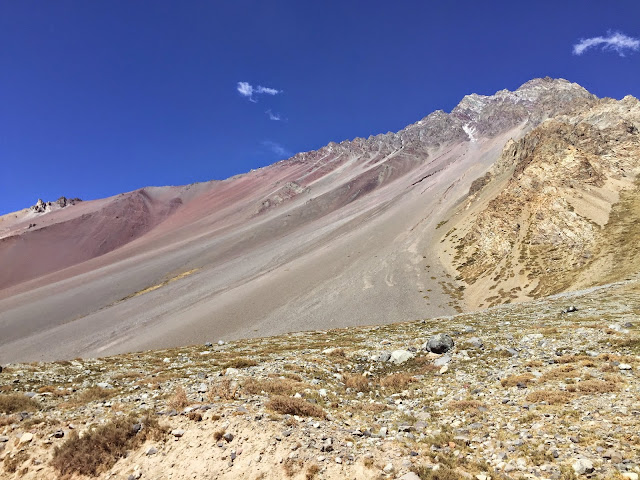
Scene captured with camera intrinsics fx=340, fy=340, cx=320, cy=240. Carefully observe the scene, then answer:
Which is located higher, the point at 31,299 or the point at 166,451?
the point at 31,299

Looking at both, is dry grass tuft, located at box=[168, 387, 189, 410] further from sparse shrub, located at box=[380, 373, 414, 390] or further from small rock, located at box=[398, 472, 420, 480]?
sparse shrub, located at box=[380, 373, 414, 390]

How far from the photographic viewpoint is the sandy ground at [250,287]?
220 ft

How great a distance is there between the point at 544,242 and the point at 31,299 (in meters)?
158

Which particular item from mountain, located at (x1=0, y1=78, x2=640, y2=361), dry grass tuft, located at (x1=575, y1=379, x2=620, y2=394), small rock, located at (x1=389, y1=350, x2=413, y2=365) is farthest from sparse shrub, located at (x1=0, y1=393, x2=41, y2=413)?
mountain, located at (x1=0, y1=78, x2=640, y2=361)

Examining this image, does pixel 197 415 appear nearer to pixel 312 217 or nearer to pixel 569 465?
pixel 569 465

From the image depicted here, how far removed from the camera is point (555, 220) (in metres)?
63.3

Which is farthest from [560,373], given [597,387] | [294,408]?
[294,408]

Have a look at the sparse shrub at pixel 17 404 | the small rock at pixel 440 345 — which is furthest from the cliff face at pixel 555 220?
the sparse shrub at pixel 17 404

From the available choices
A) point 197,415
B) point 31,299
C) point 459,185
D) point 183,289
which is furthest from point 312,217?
point 197,415

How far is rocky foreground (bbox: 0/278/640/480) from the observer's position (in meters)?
9.27

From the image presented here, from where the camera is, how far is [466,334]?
2400cm

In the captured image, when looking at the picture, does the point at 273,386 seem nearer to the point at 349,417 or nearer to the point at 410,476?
the point at 349,417

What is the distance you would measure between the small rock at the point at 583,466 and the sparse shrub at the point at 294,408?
7.31m

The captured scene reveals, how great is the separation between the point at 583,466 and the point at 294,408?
Answer: 8373 mm
